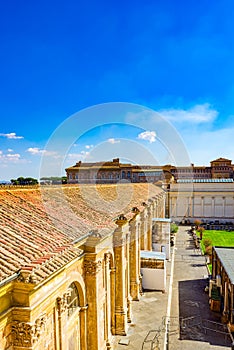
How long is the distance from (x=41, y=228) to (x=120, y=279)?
293 inches

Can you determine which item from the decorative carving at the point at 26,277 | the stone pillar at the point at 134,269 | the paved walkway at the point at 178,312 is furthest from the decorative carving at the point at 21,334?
the stone pillar at the point at 134,269

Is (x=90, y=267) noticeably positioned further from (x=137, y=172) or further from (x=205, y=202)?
(x=137, y=172)

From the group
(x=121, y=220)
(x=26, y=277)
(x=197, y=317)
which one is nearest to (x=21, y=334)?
(x=26, y=277)

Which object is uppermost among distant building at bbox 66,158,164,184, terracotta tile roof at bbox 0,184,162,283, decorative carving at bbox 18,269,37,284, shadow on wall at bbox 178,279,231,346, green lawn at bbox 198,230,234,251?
distant building at bbox 66,158,164,184

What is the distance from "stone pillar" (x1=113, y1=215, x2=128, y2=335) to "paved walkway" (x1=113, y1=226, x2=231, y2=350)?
63 centimetres

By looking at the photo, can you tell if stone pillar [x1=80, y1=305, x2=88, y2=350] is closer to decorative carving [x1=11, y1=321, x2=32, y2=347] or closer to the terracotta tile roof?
the terracotta tile roof

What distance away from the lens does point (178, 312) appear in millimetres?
17609

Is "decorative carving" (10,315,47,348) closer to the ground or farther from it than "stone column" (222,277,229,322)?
farther from it

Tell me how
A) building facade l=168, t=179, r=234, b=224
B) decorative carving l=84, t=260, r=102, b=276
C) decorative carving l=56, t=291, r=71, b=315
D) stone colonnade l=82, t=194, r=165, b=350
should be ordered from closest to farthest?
decorative carving l=56, t=291, r=71, b=315 < decorative carving l=84, t=260, r=102, b=276 < stone colonnade l=82, t=194, r=165, b=350 < building facade l=168, t=179, r=234, b=224

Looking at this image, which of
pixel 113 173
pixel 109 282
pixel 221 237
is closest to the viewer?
pixel 109 282

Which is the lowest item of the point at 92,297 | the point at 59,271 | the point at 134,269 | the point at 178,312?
the point at 178,312

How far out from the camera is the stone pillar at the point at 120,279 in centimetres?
1403

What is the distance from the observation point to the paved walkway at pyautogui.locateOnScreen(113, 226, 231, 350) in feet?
45.4

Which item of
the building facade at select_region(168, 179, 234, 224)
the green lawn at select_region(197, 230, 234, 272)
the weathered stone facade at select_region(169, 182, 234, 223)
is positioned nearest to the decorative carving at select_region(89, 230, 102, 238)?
the green lawn at select_region(197, 230, 234, 272)
